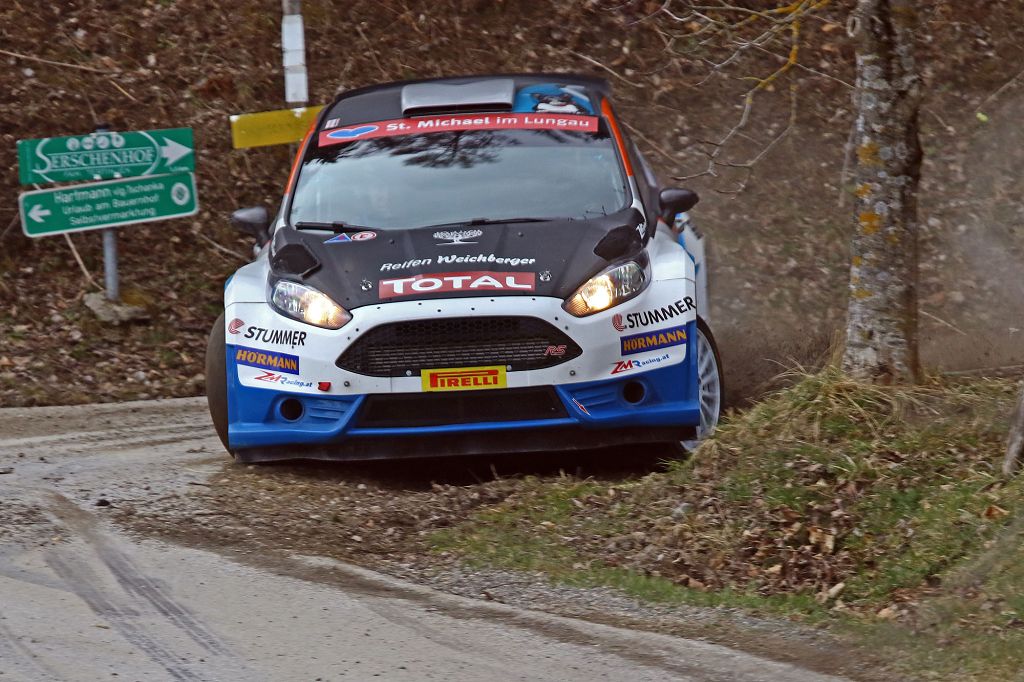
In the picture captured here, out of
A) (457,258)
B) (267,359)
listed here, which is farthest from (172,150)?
(457,258)

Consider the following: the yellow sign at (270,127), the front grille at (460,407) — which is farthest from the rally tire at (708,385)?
the yellow sign at (270,127)

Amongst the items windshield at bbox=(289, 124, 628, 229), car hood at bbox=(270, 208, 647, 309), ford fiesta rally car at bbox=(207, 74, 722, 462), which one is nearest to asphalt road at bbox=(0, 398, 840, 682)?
ford fiesta rally car at bbox=(207, 74, 722, 462)

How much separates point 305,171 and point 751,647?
446cm

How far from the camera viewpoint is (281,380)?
699 centimetres

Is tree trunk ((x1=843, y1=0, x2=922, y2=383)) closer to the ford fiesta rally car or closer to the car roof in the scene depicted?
the ford fiesta rally car

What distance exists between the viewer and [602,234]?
7328 millimetres

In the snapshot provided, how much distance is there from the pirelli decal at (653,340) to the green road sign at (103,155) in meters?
5.70

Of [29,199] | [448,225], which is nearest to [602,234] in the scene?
[448,225]

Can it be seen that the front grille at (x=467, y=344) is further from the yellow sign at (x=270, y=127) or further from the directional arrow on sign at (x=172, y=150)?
the directional arrow on sign at (x=172, y=150)

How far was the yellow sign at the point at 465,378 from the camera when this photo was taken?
679 centimetres

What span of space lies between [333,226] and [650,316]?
1.80 metres

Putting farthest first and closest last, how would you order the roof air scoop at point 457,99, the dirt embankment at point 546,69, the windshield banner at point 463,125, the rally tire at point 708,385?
the dirt embankment at point 546,69 → the roof air scoop at point 457,99 → the windshield banner at point 463,125 → the rally tire at point 708,385

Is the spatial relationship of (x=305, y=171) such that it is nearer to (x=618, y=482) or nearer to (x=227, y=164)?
(x=618, y=482)

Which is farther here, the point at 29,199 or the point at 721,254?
the point at 721,254
